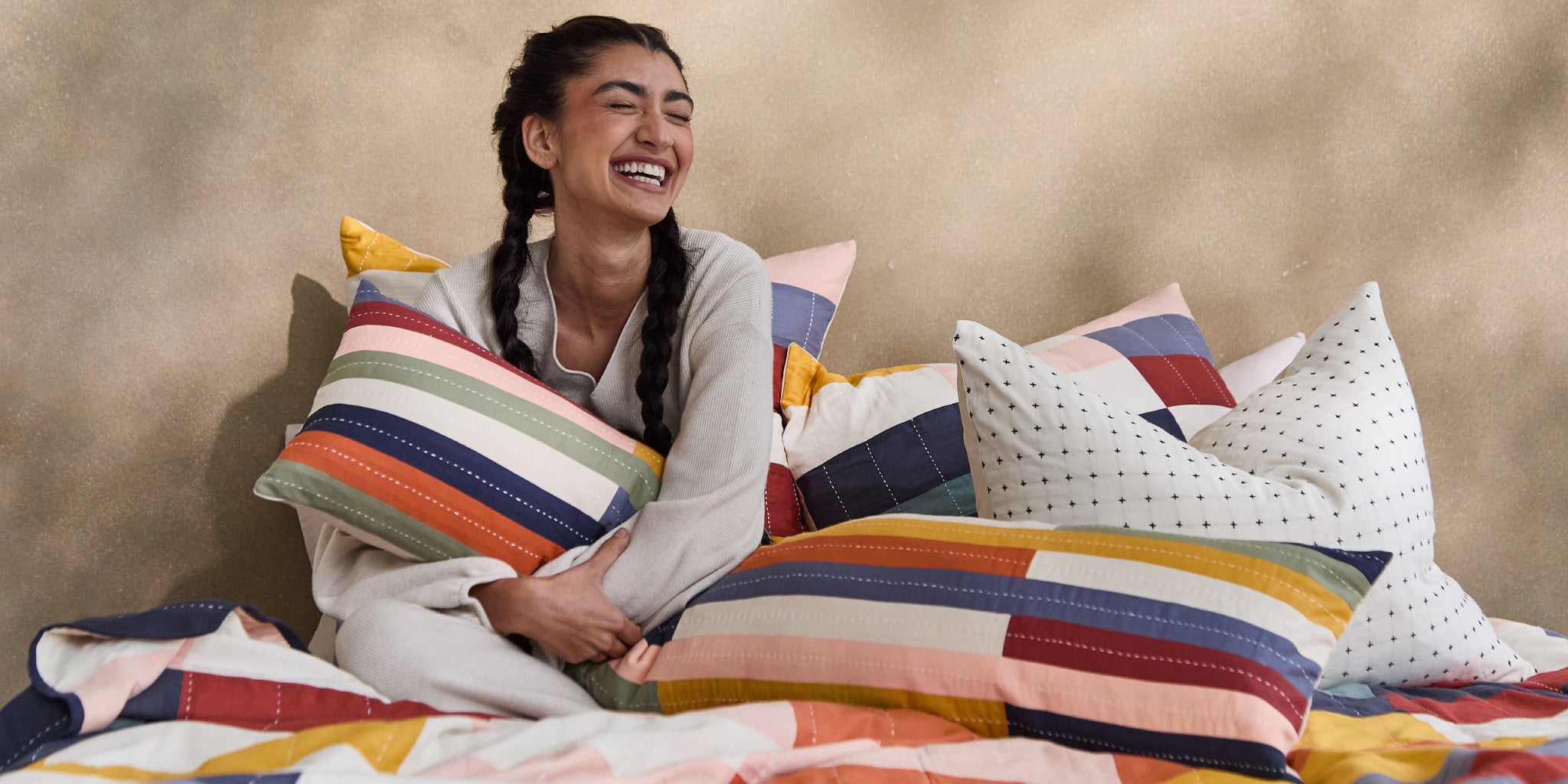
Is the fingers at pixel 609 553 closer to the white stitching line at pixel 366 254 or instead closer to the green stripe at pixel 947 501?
the green stripe at pixel 947 501

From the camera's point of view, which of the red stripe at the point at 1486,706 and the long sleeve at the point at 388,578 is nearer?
the red stripe at the point at 1486,706

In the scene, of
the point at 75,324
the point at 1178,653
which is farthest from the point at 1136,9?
the point at 75,324

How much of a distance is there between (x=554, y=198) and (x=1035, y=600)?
3.00 ft

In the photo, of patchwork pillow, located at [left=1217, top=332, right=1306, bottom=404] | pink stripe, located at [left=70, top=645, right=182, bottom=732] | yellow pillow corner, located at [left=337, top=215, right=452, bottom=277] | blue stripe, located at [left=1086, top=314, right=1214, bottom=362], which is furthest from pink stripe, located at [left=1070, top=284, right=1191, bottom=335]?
pink stripe, located at [left=70, top=645, right=182, bottom=732]

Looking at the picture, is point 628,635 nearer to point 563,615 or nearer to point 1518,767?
point 563,615

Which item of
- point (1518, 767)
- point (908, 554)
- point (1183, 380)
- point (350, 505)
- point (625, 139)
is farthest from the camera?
point (1183, 380)

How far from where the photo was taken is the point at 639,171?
129 centimetres

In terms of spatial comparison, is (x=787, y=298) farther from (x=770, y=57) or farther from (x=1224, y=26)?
(x=1224, y=26)

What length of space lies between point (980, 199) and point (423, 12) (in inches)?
38.0

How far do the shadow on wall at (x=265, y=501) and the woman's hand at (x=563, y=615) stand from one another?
682 millimetres

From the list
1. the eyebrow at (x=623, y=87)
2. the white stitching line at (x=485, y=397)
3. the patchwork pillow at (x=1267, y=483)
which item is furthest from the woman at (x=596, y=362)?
the patchwork pillow at (x=1267, y=483)

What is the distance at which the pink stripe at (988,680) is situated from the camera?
2.47 feet

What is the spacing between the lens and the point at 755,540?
117 centimetres

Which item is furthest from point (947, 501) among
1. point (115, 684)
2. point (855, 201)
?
point (115, 684)
